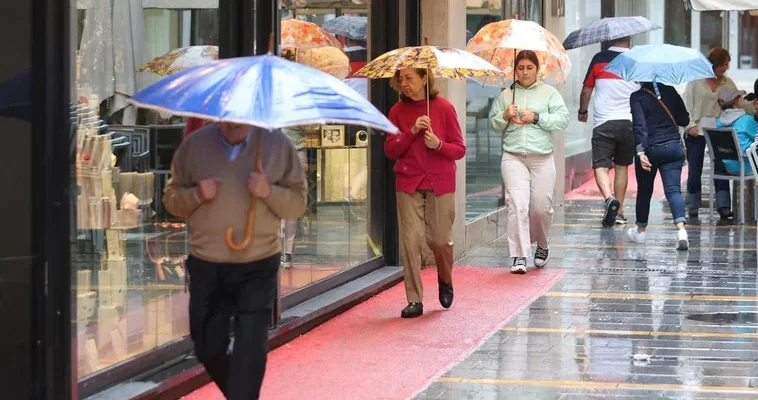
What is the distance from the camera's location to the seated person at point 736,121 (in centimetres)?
1611

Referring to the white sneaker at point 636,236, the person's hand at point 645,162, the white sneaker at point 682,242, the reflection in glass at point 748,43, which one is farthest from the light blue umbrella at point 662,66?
the reflection in glass at point 748,43

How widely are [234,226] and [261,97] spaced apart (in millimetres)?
791

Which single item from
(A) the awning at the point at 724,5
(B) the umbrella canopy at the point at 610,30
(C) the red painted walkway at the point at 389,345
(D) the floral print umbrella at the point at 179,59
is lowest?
(C) the red painted walkway at the point at 389,345

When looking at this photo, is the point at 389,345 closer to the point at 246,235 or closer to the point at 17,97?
the point at 246,235

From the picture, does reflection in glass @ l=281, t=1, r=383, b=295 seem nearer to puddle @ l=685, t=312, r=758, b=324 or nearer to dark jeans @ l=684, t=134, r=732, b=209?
puddle @ l=685, t=312, r=758, b=324

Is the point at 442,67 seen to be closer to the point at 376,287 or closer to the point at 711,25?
the point at 376,287

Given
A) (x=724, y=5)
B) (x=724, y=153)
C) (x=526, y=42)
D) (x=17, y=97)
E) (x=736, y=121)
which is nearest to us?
(x=17, y=97)

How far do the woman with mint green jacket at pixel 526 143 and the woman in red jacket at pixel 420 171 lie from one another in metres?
2.19

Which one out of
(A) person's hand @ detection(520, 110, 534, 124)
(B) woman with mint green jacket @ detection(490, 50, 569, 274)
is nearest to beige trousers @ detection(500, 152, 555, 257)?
(B) woman with mint green jacket @ detection(490, 50, 569, 274)

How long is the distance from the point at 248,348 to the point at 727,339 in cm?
418

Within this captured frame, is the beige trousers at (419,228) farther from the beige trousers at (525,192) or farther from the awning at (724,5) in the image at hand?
the awning at (724,5)

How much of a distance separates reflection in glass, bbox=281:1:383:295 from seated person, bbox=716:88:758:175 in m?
6.18

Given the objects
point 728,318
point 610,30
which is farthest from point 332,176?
point 610,30

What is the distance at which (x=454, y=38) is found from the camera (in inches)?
498
